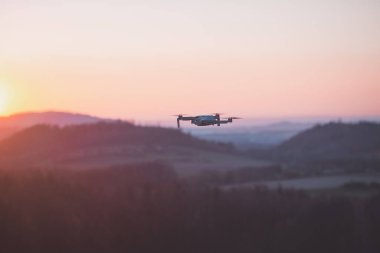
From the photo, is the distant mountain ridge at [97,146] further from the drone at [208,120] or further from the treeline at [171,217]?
the drone at [208,120]

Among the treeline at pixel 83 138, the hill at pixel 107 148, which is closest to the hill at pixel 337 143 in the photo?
the hill at pixel 107 148

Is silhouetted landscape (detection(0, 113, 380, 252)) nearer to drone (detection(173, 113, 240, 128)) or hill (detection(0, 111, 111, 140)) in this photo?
hill (detection(0, 111, 111, 140))

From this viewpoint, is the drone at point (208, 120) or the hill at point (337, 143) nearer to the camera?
the drone at point (208, 120)

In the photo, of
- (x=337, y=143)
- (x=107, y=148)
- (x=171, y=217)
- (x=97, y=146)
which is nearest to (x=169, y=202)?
(x=171, y=217)

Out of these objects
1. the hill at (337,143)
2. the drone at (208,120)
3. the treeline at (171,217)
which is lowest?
the treeline at (171,217)

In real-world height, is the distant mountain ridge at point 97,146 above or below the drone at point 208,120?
below

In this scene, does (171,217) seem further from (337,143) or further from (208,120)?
(208,120)

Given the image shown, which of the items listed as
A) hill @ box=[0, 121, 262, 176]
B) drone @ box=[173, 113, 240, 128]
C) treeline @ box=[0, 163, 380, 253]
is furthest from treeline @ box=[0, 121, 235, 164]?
drone @ box=[173, 113, 240, 128]

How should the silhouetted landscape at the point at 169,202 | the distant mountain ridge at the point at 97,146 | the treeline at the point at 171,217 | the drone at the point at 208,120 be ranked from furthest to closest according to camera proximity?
the distant mountain ridge at the point at 97,146 → the silhouetted landscape at the point at 169,202 → the treeline at the point at 171,217 → the drone at the point at 208,120
